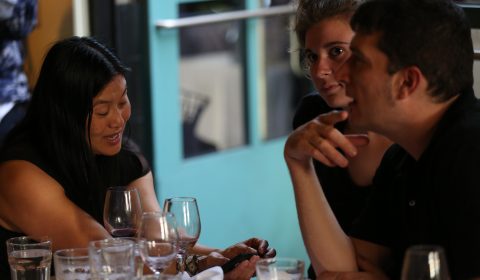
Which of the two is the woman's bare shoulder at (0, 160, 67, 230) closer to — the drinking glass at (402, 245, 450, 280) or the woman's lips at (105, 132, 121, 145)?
the woman's lips at (105, 132, 121, 145)

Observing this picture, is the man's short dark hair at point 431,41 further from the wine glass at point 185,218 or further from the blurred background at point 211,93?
the blurred background at point 211,93

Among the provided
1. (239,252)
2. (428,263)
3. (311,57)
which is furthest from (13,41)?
(428,263)

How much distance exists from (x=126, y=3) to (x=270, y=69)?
106cm

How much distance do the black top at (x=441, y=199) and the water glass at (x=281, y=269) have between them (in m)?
0.33

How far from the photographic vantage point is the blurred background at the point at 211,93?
439 centimetres

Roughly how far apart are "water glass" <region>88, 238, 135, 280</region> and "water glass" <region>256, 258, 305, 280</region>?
265 millimetres

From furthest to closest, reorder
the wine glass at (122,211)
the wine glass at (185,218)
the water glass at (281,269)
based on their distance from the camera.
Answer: the wine glass at (122,211)
the wine glass at (185,218)
the water glass at (281,269)

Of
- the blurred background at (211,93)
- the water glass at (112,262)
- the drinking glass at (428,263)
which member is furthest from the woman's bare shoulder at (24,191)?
the blurred background at (211,93)

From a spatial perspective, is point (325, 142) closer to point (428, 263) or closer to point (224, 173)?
point (428, 263)

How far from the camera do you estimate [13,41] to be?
4.21 metres

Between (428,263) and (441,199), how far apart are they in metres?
0.40

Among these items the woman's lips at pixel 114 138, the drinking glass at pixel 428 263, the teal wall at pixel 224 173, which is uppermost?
the woman's lips at pixel 114 138

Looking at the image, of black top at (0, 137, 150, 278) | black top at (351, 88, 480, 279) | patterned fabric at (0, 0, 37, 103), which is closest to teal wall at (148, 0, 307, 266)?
patterned fabric at (0, 0, 37, 103)

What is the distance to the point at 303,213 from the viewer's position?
2.27 meters
